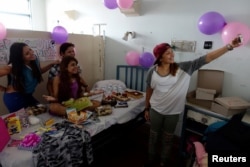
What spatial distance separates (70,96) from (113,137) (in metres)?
0.65

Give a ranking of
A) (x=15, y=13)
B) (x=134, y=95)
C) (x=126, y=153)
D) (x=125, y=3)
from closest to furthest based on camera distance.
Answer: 1. (x=126, y=153)
2. (x=125, y=3)
3. (x=134, y=95)
4. (x=15, y=13)

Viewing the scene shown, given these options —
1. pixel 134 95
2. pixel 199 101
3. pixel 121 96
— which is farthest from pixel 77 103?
pixel 199 101

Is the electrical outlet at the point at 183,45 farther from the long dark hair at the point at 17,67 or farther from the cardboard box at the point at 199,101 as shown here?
the long dark hair at the point at 17,67

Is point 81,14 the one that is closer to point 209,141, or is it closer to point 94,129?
point 94,129

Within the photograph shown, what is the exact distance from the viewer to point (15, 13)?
13.5 ft

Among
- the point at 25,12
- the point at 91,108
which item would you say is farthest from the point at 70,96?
the point at 25,12

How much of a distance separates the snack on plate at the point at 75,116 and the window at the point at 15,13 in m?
3.16

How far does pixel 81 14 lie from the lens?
11.7 feet

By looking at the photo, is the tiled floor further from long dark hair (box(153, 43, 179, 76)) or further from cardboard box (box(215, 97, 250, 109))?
long dark hair (box(153, 43, 179, 76))

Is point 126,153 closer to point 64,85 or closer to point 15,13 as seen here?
point 64,85

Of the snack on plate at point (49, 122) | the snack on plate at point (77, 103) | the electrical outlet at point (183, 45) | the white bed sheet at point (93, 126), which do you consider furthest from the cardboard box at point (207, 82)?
the snack on plate at point (49, 122)

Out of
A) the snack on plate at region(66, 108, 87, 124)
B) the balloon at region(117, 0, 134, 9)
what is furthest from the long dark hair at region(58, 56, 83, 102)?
the balloon at region(117, 0, 134, 9)

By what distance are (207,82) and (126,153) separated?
1.30 m

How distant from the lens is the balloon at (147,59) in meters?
2.63
